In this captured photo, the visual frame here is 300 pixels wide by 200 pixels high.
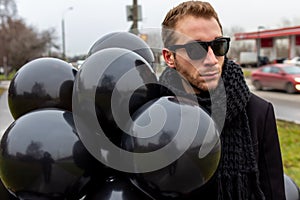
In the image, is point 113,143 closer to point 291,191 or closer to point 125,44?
point 125,44

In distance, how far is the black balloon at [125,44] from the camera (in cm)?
218

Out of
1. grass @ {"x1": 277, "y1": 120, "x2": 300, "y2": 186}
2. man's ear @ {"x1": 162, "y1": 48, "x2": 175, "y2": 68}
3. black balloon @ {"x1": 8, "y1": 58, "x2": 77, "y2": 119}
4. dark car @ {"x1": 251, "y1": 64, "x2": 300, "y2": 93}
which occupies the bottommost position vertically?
dark car @ {"x1": 251, "y1": 64, "x2": 300, "y2": 93}

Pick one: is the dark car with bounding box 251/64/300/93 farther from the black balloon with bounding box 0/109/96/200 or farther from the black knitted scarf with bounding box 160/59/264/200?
the black balloon with bounding box 0/109/96/200

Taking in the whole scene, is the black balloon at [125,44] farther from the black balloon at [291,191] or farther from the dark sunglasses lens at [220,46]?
the black balloon at [291,191]

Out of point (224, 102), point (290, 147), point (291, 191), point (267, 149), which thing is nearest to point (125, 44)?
point (224, 102)

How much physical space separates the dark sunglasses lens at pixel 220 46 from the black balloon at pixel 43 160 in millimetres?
663

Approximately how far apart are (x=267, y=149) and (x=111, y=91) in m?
0.70

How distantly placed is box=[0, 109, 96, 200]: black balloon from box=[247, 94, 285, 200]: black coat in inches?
28.5

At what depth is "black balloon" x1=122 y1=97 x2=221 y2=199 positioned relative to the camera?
4.78ft

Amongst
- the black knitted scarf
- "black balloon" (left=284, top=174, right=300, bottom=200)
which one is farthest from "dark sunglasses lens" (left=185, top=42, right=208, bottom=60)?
"black balloon" (left=284, top=174, right=300, bottom=200)

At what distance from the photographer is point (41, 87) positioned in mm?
1920

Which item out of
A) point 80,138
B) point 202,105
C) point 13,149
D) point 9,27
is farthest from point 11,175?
point 9,27

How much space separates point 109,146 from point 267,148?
665 millimetres

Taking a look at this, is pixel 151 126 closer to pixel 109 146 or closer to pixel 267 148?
pixel 109 146
